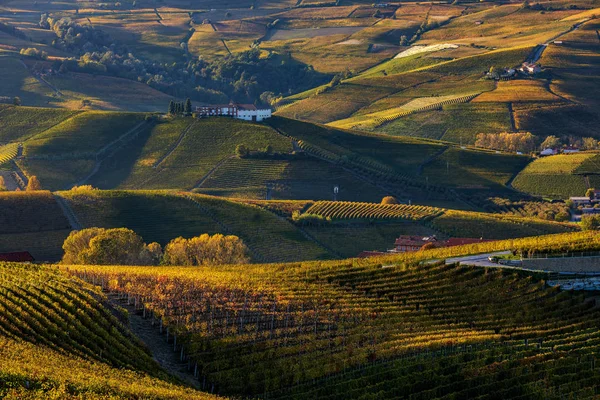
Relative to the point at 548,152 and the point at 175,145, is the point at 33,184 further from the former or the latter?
the point at 548,152

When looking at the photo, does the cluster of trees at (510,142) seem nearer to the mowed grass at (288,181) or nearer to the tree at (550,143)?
the tree at (550,143)

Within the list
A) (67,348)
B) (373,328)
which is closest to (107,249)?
(373,328)

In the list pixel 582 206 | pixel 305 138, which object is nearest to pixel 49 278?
pixel 582 206

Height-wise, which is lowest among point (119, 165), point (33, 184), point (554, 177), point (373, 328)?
point (554, 177)

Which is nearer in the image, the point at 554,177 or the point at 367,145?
the point at 554,177

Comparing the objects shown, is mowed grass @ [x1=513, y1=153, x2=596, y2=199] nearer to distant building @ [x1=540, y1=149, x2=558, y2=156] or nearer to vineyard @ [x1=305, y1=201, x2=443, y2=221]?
distant building @ [x1=540, y1=149, x2=558, y2=156]

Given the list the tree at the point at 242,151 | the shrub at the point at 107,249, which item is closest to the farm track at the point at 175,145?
the tree at the point at 242,151

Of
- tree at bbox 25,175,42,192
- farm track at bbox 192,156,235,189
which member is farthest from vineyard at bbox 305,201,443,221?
tree at bbox 25,175,42,192
